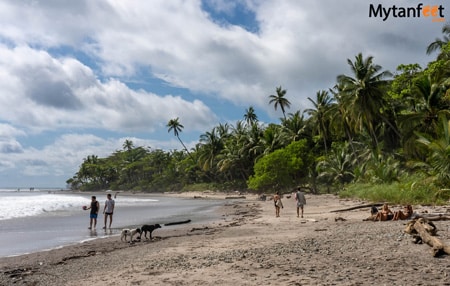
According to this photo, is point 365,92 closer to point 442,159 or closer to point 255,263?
point 442,159

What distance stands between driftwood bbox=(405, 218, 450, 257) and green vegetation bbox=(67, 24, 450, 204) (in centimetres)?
994

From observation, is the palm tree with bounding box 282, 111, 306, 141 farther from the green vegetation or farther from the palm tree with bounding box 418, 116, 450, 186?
the palm tree with bounding box 418, 116, 450, 186

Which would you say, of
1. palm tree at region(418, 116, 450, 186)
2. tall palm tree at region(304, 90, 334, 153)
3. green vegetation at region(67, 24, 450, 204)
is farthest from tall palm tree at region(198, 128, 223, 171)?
palm tree at region(418, 116, 450, 186)

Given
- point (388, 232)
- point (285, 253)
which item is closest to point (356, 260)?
point (285, 253)

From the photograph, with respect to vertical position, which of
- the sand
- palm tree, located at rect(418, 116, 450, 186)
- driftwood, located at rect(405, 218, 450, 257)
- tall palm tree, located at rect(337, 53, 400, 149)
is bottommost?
the sand

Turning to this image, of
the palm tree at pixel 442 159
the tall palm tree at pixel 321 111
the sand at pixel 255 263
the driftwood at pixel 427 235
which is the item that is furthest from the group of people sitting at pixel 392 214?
the tall palm tree at pixel 321 111

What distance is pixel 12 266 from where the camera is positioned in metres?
9.02

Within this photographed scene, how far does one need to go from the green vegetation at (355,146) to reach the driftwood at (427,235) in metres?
9.94

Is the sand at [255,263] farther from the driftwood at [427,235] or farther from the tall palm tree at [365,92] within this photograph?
the tall palm tree at [365,92]

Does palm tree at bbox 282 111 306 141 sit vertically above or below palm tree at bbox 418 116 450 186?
above

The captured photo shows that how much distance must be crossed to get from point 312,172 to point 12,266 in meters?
40.9

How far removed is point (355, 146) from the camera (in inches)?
→ 1708

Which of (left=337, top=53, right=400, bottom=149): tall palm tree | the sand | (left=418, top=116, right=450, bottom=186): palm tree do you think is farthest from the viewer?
(left=337, top=53, right=400, bottom=149): tall palm tree

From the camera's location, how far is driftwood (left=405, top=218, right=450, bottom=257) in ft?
22.6
